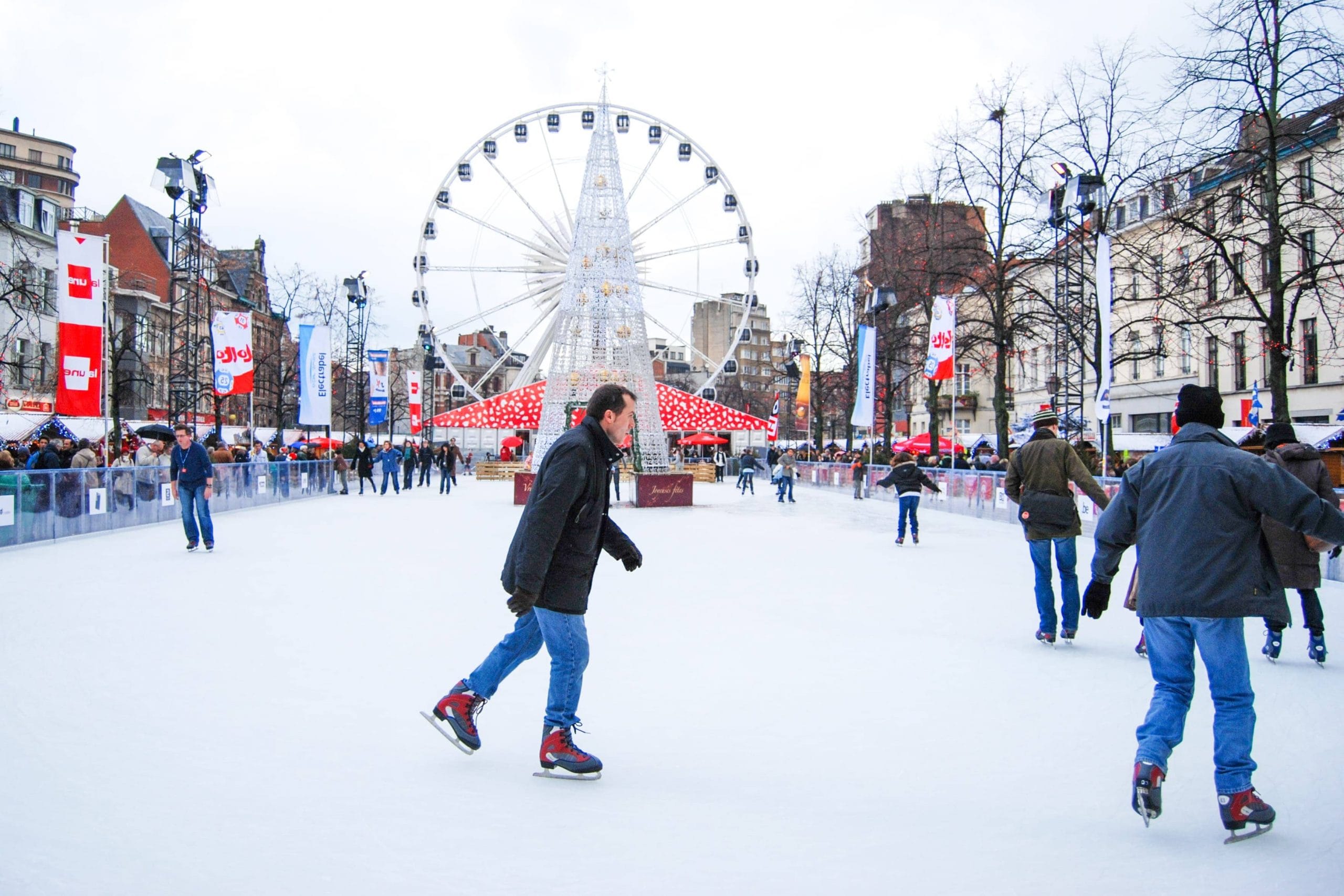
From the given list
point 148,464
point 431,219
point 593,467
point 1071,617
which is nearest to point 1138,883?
point 593,467

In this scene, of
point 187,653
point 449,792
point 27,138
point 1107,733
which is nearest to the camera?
A: point 449,792

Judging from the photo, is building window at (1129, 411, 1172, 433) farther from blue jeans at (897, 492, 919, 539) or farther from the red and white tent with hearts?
blue jeans at (897, 492, 919, 539)

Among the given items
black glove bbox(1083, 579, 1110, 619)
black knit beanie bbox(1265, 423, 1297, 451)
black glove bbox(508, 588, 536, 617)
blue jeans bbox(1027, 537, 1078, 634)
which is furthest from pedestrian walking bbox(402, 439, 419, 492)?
black glove bbox(1083, 579, 1110, 619)

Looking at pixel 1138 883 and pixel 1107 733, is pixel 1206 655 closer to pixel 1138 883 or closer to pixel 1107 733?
pixel 1138 883

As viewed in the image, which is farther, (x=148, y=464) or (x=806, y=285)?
(x=806, y=285)

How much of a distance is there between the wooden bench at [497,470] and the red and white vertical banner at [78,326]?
3015 cm

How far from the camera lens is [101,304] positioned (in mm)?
16562

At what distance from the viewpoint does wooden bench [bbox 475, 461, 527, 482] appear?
46406 millimetres

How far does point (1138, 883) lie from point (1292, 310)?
1637 centimetres

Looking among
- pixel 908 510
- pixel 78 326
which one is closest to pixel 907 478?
pixel 908 510

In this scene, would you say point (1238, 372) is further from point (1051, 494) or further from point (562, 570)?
point (562, 570)

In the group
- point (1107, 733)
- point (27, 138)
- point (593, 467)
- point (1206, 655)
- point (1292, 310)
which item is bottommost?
Answer: point (1107, 733)

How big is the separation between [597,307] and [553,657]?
21.1 meters

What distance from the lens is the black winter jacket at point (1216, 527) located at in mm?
3830
